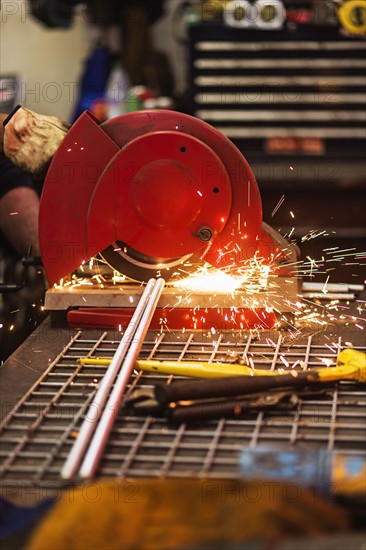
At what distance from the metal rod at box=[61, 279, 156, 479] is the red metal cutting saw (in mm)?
189

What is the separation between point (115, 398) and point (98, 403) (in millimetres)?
38

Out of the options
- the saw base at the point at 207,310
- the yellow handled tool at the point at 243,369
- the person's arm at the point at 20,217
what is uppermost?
the yellow handled tool at the point at 243,369

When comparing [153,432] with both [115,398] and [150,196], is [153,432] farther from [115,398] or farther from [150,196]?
[150,196]

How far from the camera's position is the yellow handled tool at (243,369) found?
74.1 inches

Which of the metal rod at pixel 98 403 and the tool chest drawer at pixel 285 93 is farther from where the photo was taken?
the tool chest drawer at pixel 285 93

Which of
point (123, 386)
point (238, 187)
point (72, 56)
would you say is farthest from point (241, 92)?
point (123, 386)

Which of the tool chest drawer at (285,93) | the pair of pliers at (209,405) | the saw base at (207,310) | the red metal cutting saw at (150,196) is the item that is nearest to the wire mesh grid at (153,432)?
the pair of pliers at (209,405)

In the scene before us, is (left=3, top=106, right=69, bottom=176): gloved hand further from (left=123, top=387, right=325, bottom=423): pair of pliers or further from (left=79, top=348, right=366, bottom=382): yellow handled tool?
(left=123, top=387, right=325, bottom=423): pair of pliers

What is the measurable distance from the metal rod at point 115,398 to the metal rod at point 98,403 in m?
0.01

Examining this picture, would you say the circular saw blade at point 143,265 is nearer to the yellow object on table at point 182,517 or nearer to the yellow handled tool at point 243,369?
the yellow handled tool at point 243,369

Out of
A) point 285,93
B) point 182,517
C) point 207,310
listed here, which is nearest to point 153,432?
point 182,517

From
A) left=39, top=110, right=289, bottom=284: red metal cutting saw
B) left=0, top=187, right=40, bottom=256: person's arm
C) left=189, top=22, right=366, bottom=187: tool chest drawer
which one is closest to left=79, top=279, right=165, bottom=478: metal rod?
left=39, top=110, right=289, bottom=284: red metal cutting saw

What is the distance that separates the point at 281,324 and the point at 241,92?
3.53m

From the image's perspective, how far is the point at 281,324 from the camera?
7.84ft
